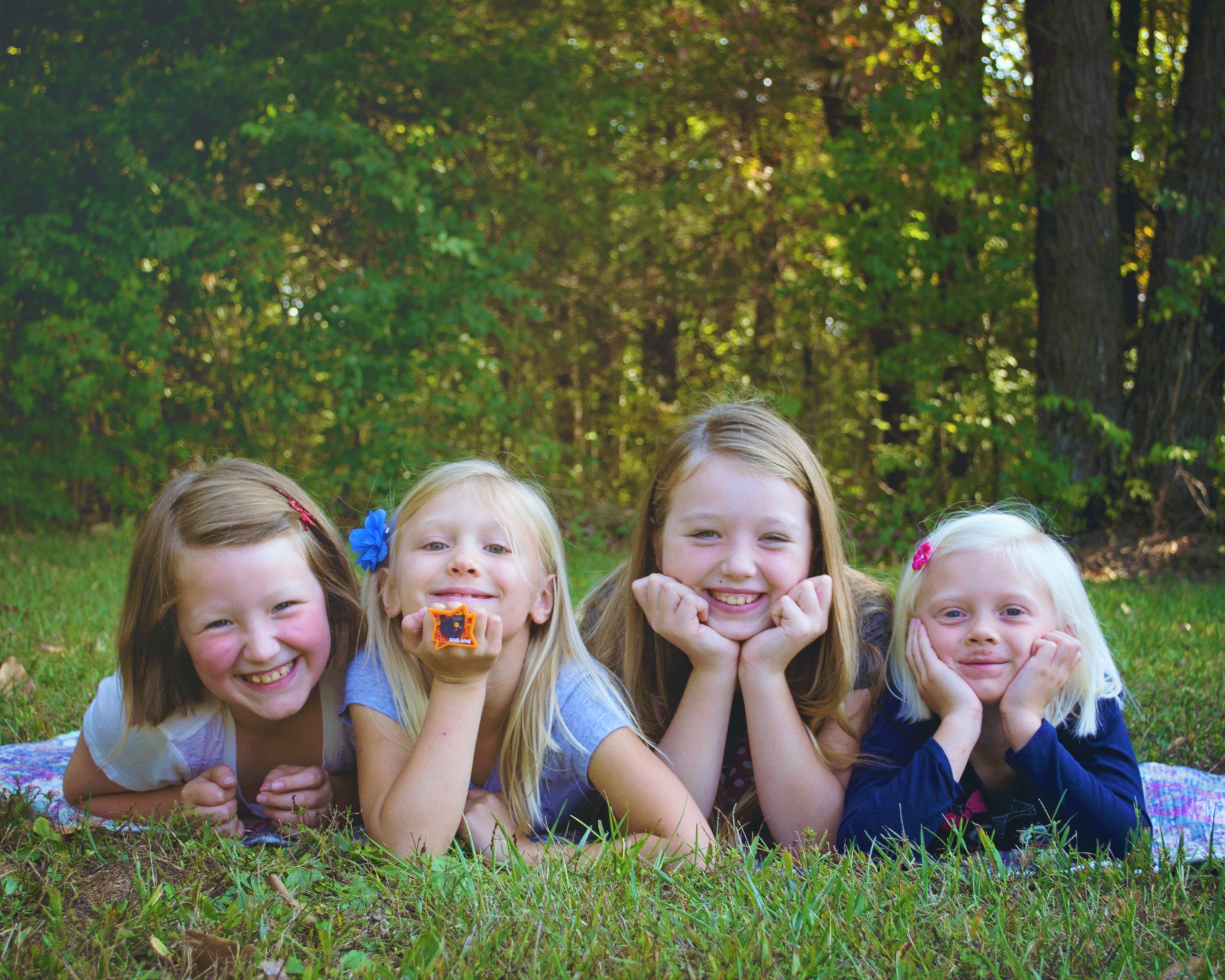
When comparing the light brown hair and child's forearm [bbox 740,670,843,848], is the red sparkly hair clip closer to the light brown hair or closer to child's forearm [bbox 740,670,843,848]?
the light brown hair

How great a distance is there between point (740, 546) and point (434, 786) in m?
0.96

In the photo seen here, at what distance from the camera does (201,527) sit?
2.55 metres

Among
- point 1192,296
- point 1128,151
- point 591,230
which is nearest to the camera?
point 1192,296

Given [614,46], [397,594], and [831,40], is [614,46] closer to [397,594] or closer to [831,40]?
[831,40]

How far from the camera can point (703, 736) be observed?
261cm

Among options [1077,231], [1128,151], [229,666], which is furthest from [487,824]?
[1128,151]

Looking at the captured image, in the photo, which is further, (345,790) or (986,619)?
(345,790)

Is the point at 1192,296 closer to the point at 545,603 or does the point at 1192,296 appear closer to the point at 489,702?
the point at 545,603

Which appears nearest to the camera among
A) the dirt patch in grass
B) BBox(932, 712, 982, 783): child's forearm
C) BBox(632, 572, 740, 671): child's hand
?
BBox(932, 712, 982, 783): child's forearm

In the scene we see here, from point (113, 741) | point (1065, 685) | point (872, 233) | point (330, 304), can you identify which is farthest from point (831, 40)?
point (113, 741)

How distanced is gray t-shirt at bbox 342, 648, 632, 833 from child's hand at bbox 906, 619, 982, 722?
73 cm

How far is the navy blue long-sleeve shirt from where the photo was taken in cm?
237

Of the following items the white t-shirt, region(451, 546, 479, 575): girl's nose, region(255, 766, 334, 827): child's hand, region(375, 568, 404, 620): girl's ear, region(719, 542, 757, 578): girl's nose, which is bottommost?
region(255, 766, 334, 827): child's hand

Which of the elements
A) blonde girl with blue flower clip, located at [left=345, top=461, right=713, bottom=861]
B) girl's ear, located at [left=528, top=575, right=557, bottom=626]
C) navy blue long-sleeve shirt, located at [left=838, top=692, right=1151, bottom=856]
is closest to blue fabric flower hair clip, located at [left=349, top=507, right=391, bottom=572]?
blonde girl with blue flower clip, located at [left=345, top=461, right=713, bottom=861]
